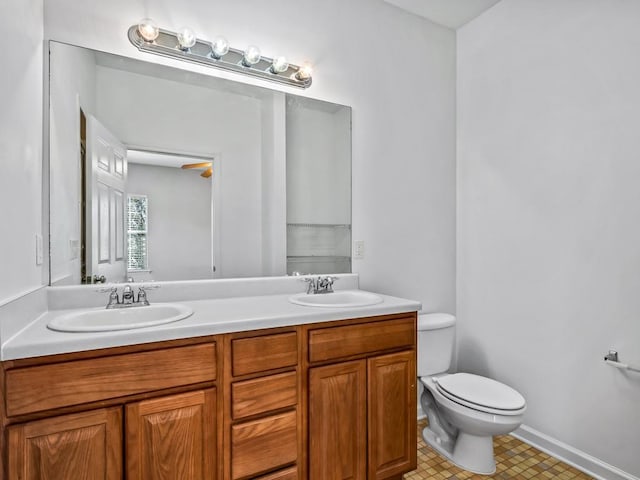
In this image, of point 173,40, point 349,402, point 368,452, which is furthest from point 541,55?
point 368,452

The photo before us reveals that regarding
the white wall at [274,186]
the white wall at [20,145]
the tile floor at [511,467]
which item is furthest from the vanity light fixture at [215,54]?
the tile floor at [511,467]

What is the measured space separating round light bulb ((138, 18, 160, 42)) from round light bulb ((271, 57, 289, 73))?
56cm

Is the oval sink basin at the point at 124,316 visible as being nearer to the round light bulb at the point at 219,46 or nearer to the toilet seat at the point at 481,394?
the round light bulb at the point at 219,46

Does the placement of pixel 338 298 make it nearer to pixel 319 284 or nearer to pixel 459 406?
pixel 319 284

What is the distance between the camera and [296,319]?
4.58ft

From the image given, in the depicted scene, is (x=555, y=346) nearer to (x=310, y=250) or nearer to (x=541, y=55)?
(x=310, y=250)

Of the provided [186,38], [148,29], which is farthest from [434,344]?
[148,29]

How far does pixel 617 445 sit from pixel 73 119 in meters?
2.86

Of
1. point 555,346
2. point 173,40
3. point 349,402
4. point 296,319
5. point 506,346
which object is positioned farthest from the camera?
point 506,346

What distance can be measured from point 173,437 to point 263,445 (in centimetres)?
33

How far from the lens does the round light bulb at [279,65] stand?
188cm

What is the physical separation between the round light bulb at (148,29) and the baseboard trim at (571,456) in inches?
111

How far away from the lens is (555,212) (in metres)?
1.98

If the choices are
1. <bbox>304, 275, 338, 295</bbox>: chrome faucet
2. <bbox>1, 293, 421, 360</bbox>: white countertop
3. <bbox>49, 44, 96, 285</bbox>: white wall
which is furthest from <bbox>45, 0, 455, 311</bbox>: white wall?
<bbox>1, 293, 421, 360</bbox>: white countertop
